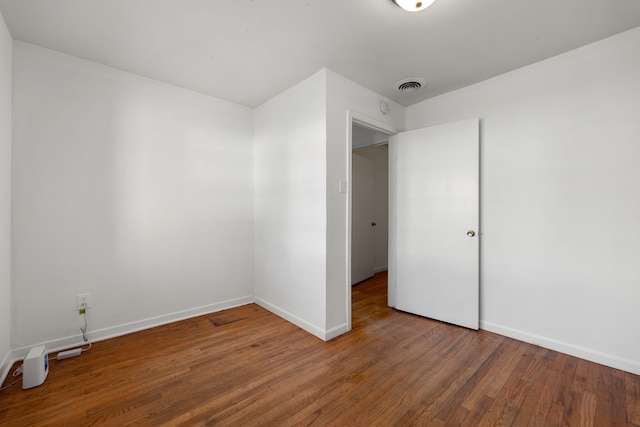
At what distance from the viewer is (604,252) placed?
2.08m

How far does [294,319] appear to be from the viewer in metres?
2.80

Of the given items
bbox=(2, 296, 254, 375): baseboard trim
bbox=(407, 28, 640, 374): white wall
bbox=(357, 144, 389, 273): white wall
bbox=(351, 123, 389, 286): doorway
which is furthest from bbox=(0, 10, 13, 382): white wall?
bbox=(357, 144, 389, 273): white wall

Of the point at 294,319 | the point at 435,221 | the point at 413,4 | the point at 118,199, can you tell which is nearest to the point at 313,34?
the point at 413,4

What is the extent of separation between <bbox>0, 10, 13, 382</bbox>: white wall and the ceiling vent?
3.13m

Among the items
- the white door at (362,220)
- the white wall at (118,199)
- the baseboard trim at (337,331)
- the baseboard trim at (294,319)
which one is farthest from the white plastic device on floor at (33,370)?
the white door at (362,220)

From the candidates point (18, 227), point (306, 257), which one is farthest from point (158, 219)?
point (306, 257)

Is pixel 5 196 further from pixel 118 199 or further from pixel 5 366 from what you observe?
pixel 5 366

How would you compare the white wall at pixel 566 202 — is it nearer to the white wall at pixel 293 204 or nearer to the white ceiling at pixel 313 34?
the white ceiling at pixel 313 34

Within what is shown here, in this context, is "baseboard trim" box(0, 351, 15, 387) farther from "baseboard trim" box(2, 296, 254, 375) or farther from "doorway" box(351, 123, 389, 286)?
"doorway" box(351, 123, 389, 286)

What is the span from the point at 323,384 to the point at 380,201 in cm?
386

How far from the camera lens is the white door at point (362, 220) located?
14.3ft

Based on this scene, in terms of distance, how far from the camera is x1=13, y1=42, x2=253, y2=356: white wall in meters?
2.19

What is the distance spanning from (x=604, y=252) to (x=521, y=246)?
20.4 inches

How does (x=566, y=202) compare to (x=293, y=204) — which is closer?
(x=566, y=202)
